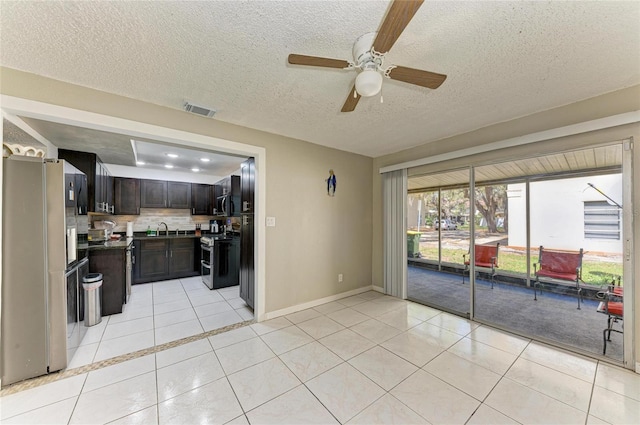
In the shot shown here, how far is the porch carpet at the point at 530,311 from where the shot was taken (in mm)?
2576

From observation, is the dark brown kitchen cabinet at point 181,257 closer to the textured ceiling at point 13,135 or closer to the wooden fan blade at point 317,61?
the textured ceiling at point 13,135

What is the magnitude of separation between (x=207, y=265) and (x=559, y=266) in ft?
20.0

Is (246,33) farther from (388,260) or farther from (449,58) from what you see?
(388,260)

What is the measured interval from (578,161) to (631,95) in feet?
3.10

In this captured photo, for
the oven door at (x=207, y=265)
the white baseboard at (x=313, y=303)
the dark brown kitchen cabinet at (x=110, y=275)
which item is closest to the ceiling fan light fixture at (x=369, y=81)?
the white baseboard at (x=313, y=303)

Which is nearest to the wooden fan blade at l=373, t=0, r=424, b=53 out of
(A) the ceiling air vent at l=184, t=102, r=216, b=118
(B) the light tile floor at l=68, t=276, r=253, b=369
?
(A) the ceiling air vent at l=184, t=102, r=216, b=118

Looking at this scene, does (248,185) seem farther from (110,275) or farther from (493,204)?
(493,204)

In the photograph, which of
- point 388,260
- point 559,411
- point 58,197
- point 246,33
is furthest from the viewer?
point 388,260

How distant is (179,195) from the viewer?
18.5ft

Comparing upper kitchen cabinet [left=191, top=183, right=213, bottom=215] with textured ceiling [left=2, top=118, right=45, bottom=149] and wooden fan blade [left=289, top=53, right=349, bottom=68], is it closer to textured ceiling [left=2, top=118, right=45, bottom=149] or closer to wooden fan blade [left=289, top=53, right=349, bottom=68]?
textured ceiling [left=2, top=118, right=45, bottom=149]

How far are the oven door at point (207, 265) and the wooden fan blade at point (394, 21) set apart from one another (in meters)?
4.30

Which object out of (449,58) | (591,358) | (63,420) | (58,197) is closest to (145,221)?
(58,197)

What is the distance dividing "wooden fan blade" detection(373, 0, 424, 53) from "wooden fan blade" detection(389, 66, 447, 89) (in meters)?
0.21

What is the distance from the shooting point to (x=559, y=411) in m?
1.62
